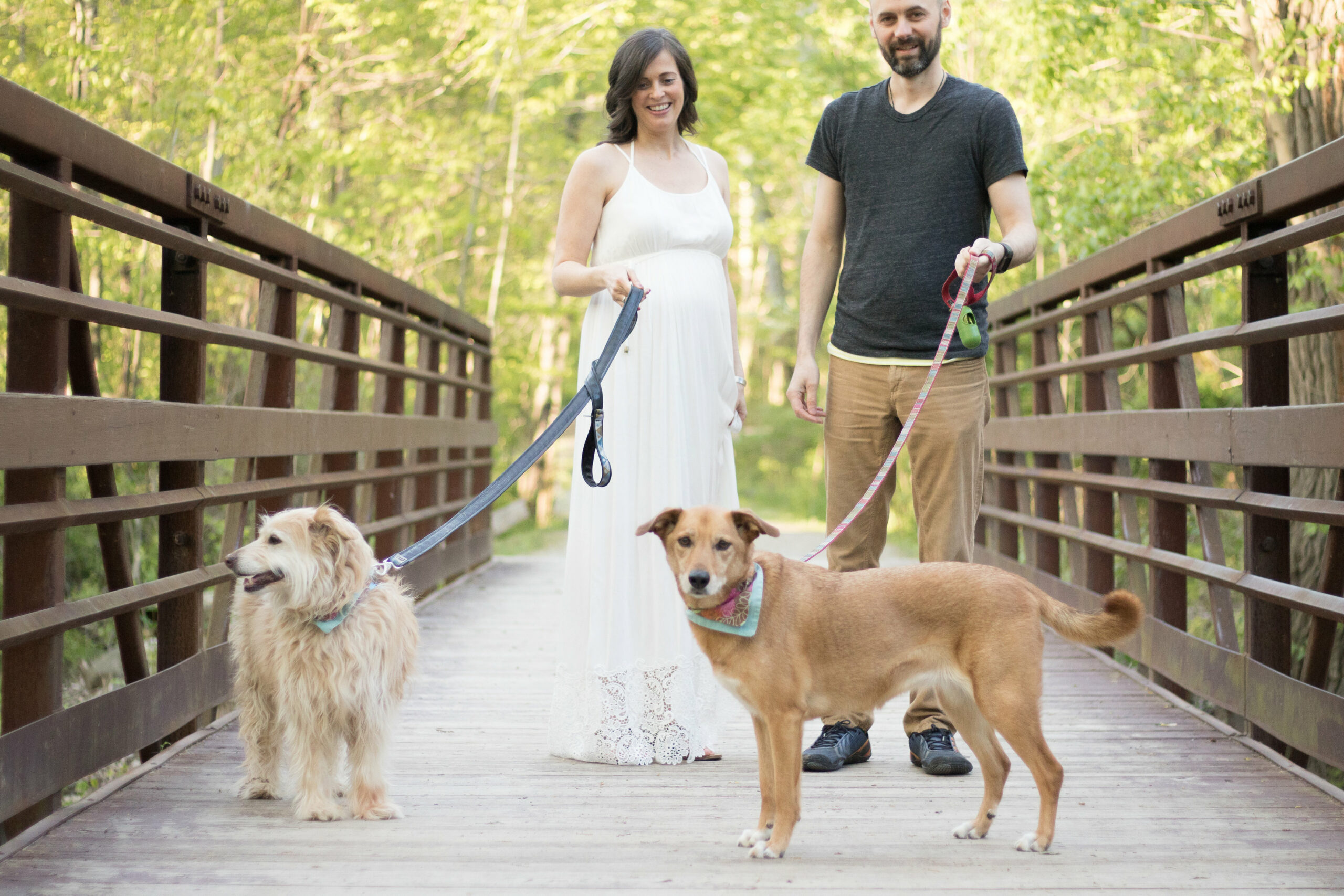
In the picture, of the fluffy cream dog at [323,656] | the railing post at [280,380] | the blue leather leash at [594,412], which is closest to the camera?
the fluffy cream dog at [323,656]

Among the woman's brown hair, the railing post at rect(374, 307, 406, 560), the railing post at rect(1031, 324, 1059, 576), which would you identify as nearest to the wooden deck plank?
the woman's brown hair

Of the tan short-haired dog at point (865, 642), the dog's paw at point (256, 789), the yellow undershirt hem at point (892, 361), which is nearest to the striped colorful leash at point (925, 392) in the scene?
the yellow undershirt hem at point (892, 361)

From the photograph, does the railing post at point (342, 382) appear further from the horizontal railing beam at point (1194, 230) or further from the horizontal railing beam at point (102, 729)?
the horizontal railing beam at point (1194, 230)

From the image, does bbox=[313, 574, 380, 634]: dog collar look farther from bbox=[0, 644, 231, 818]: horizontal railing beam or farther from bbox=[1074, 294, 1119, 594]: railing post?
bbox=[1074, 294, 1119, 594]: railing post

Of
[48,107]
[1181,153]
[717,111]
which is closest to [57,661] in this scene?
[48,107]

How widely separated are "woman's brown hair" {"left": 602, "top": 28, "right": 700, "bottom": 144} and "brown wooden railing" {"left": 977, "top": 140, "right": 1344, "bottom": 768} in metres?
1.73

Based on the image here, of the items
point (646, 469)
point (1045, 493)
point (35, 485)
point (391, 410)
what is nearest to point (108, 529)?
point (35, 485)

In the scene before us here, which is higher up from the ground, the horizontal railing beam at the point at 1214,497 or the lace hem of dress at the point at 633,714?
the horizontal railing beam at the point at 1214,497

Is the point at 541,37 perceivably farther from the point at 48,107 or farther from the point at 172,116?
the point at 48,107

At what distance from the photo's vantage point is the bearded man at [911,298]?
3375 millimetres

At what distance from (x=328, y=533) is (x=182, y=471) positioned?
2.80ft

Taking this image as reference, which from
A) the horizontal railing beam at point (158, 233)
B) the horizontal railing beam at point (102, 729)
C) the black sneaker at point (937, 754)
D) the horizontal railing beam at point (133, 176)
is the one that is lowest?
the black sneaker at point (937, 754)

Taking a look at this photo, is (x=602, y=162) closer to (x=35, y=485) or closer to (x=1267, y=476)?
(x=35, y=485)

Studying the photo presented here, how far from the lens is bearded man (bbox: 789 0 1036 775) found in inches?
133
